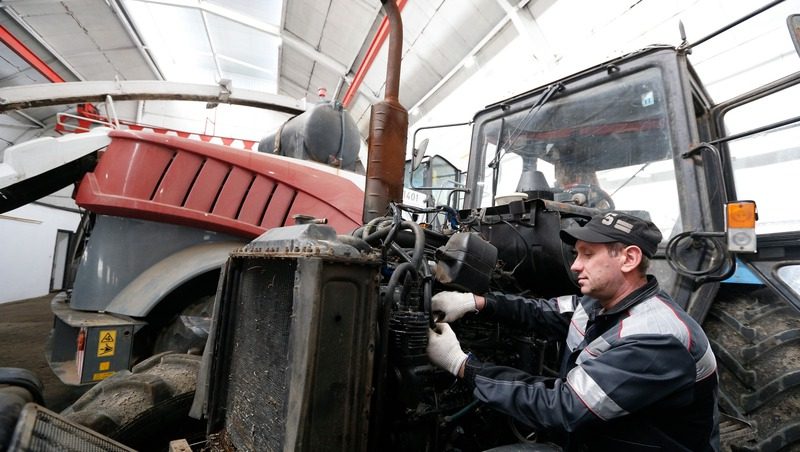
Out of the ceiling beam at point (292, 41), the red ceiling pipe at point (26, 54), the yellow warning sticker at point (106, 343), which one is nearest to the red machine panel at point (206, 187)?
the yellow warning sticker at point (106, 343)

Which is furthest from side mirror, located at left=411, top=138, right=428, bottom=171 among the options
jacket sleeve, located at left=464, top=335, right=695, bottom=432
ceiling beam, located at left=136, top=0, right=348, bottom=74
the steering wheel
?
ceiling beam, located at left=136, top=0, right=348, bottom=74

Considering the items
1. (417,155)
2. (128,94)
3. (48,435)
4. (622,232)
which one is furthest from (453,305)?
(128,94)

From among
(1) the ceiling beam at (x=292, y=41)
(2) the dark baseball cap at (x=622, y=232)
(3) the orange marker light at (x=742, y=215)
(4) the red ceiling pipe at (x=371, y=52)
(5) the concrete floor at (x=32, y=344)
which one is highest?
(1) the ceiling beam at (x=292, y=41)

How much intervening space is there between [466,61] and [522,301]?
A: 20.0 ft

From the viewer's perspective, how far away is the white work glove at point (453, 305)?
1696mm

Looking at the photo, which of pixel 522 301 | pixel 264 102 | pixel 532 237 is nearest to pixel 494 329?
pixel 522 301

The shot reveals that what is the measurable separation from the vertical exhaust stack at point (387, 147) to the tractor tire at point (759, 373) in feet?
6.43

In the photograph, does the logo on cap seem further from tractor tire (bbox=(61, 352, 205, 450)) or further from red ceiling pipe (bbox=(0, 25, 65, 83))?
red ceiling pipe (bbox=(0, 25, 65, 83))

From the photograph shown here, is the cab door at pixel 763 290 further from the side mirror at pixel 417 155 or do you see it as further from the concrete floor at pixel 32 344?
the concrete floor at pixel 32 344

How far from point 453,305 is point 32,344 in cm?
645

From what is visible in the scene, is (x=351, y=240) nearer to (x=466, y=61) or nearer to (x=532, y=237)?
(x=532, y=237)

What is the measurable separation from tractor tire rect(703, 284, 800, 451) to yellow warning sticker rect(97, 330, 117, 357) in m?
3.10

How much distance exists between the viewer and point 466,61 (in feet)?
22.6

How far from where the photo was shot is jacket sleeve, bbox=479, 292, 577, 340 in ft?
5.86
